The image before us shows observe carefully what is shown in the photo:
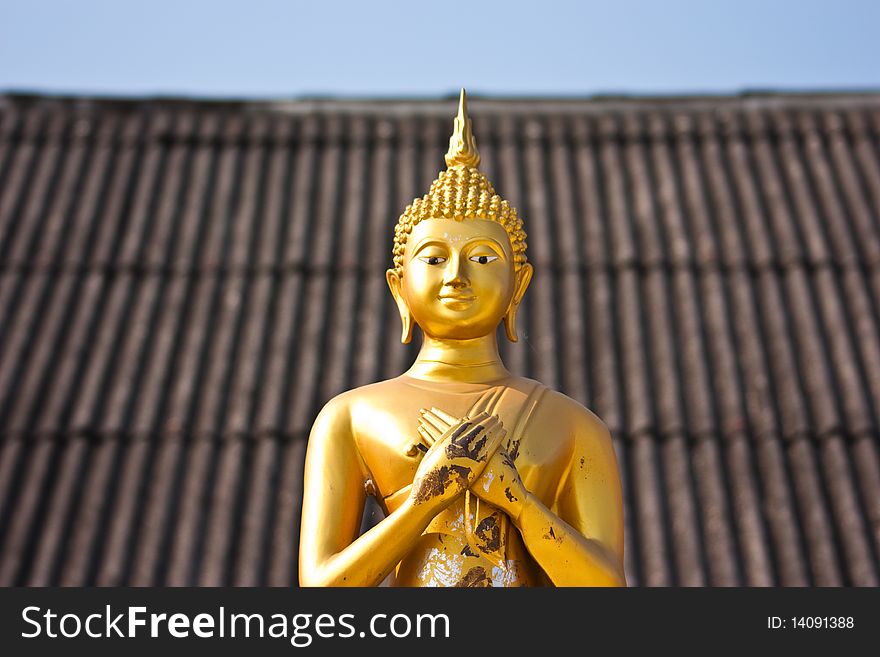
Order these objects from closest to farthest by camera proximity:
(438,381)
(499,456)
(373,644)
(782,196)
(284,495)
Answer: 1. (373,644)
2. (499,456)
3. (438,381)
4. (284,495)
5. (782,196)

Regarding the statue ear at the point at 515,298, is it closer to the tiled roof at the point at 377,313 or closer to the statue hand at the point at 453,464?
the statue hand at the point at 453,464

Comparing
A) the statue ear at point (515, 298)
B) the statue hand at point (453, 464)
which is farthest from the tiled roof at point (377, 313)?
the statue hand at point (453, 464)

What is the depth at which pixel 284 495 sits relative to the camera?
16.0ft

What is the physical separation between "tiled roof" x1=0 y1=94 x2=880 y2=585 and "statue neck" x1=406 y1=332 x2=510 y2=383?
2.01 metres

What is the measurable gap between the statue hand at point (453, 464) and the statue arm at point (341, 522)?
0.12 feet

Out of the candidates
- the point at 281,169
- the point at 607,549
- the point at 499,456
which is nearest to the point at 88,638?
the point at 499,456

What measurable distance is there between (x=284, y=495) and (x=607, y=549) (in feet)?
8.21

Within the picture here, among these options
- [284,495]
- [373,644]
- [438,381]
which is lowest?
[373,644]

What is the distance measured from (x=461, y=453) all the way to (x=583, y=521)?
36 centimetres

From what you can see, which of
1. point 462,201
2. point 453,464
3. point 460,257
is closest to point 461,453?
point 453,464

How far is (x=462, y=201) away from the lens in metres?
2.76

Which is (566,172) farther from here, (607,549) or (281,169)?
(607,549)

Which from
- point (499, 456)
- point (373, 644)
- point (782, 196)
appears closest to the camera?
point (373, 644)

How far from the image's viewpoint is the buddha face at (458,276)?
2.69 meters
